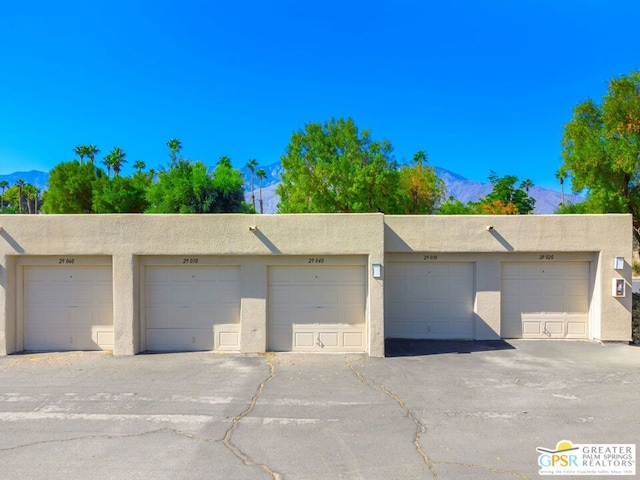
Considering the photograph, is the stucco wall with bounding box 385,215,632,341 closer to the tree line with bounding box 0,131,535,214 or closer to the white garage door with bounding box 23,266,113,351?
the white garage door with bounding box 23,266,113,351

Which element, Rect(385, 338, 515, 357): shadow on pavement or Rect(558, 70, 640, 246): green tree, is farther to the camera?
Rect(558, 70, 640, 246): green tree

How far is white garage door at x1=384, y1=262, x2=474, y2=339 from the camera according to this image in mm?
10820

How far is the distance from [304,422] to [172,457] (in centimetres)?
191

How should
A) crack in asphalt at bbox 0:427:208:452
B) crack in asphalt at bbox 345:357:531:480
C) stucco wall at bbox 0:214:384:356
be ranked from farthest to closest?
stucco wall at bbox 0:214:384:356 < crack in asphalt at bbox 0:427:208:452 < crack in asphalt at bbox 345:357:531:480

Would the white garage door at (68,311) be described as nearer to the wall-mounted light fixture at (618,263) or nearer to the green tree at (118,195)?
the wall-mounted light fixture at (618,263)

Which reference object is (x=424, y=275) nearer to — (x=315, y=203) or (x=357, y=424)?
(x=357, y=424)

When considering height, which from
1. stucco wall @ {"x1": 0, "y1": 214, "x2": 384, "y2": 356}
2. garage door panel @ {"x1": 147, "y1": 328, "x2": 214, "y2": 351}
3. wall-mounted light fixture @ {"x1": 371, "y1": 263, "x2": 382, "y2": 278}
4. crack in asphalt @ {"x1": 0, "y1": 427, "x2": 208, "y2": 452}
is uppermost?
stucco wall @ {"x1": 0, "y1": 214, "x2": 384, "y2": 356}

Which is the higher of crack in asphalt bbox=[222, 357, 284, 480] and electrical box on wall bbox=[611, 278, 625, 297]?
electrical box on wall bbox=[611, 278, 625, 297]

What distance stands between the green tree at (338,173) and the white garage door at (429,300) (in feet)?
51.0

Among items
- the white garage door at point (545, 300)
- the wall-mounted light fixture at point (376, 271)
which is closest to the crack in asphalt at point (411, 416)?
the wall-mounted light fixture at point (376, 271)

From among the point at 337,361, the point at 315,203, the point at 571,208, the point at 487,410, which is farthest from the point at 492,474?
the point at 571,208

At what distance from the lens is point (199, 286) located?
998cm

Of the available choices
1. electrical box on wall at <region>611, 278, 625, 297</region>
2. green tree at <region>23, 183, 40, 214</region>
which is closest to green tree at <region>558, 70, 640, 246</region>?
electrical box on wall at <region>611, 278, 625, 297</region>

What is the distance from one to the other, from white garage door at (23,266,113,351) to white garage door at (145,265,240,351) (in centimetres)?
117
